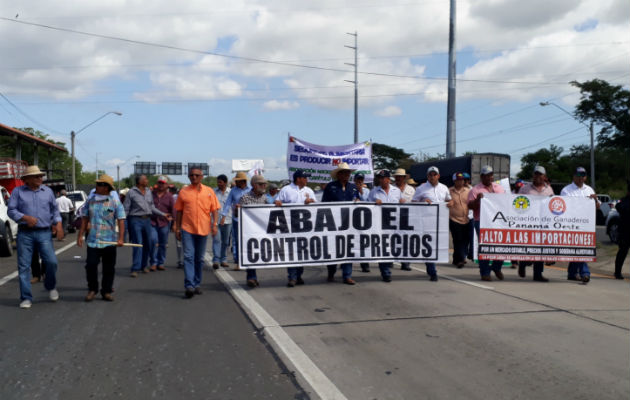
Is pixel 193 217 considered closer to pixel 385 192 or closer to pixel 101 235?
pixel 101 235

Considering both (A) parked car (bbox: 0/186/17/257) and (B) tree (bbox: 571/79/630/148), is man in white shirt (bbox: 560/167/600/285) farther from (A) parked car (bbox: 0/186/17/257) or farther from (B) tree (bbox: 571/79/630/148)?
(B) tree (bbox: 571/79/630/148)

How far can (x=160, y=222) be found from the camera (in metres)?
11.2

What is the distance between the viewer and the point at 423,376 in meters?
4.47

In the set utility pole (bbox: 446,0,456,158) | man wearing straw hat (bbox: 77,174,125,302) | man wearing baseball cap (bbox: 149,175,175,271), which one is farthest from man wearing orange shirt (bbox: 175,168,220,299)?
utility pole (bbox: 446,0,456,158)

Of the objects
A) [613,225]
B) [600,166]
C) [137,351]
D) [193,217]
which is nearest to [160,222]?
[193,217]

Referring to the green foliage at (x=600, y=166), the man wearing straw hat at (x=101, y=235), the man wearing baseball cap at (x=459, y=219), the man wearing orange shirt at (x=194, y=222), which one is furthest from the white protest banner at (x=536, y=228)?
the green foliage at (x=600, y=166)

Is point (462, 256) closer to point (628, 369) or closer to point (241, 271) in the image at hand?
point (241, 271)

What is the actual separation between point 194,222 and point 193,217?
73 mm

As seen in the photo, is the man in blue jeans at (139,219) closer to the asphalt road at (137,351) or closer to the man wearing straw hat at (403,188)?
the asphalt road at (137,351)

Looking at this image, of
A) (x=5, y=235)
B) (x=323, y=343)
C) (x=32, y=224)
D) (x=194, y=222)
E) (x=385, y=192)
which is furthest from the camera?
(x=5, y=235)

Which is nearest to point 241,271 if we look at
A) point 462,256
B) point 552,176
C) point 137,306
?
point 137,306

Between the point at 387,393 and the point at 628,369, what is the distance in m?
2.14

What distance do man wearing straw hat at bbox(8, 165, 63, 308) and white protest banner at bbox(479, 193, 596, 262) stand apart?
653 centimetres

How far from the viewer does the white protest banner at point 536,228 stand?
9.52 metres
